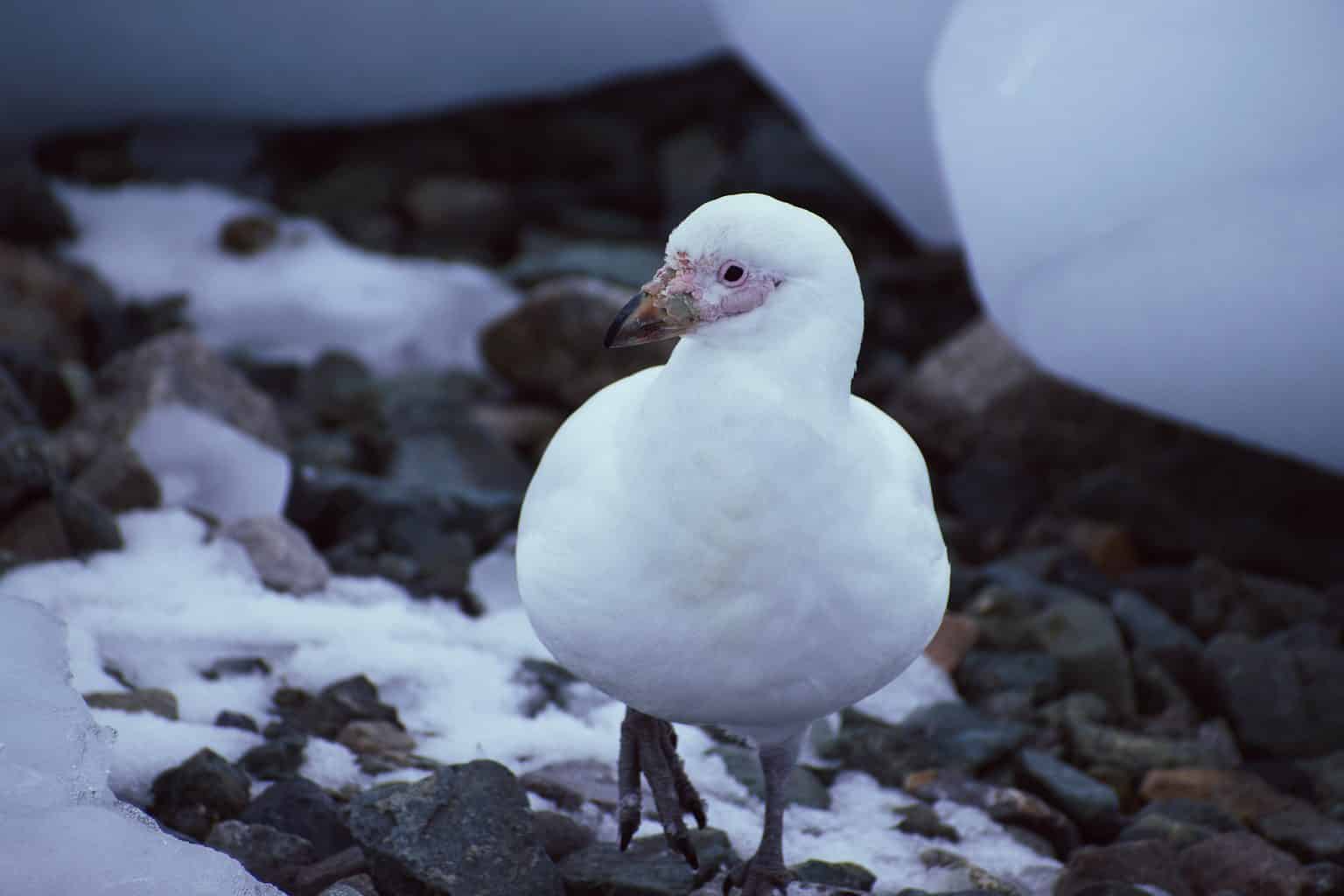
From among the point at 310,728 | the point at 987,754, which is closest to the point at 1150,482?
the point at 987,754

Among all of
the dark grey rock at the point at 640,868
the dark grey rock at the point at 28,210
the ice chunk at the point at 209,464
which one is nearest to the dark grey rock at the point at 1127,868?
the dark grey rock at the point at 640,868

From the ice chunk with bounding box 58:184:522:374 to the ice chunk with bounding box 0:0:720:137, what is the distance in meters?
0.49

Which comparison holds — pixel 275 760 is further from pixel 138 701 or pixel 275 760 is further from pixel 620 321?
pixel 620 321

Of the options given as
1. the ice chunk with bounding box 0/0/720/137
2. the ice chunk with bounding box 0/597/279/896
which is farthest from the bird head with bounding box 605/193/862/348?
the ice chunk with bounding box 0/0/720/137

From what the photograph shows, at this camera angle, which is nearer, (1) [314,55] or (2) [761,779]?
(2) [761,779]

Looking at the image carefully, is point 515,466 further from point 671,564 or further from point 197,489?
point 671,564

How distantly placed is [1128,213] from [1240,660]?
1.66 metres

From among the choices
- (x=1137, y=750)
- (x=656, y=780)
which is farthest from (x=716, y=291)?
(x=1137, y=750)

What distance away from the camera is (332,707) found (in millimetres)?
4648

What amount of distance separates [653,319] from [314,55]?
563cm

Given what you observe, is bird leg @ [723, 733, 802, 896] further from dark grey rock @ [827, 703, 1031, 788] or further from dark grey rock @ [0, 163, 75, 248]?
dark grey rock @ [0, 163, 75, 248]

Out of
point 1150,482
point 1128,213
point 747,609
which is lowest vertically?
point 1150,482

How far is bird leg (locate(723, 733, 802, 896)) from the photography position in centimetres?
392

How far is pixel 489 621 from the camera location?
17.5 feet
